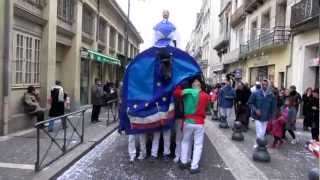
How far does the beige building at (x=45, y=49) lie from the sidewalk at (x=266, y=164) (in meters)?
5.47

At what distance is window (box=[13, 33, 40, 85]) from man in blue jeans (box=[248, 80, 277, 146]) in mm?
6663

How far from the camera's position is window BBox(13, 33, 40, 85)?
1354cm

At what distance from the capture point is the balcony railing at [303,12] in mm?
18406

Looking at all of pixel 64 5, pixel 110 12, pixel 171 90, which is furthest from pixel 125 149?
pixel 110 12

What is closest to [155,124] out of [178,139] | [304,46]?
[178,139]

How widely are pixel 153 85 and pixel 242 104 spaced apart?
730 centimetres

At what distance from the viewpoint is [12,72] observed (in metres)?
12.8

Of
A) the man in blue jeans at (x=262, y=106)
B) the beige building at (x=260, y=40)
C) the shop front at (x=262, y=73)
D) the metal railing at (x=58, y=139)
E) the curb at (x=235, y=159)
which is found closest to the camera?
the metal railing at (x=58, y=139)

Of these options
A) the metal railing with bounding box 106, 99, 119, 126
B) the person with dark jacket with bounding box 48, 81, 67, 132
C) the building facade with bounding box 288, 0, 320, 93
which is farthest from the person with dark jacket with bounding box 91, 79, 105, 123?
the building facade with bounding box 288, 0, 320, 93

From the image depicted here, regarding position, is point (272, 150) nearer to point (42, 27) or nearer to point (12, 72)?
point (12, 72)

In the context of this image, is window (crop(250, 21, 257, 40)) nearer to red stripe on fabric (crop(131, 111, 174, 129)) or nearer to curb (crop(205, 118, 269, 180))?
curb (crop(205, 118, 269, 180))

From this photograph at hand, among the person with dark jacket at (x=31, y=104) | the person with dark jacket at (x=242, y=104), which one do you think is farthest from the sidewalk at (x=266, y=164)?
the person with dark jacket at (x=31, y=104)

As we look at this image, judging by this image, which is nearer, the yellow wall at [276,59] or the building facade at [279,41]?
the building facade at [279,41]

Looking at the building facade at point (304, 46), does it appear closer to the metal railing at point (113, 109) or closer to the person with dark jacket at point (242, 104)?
the person with dark jacket at point (242, 104)
